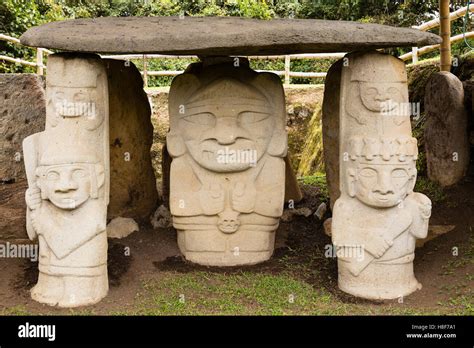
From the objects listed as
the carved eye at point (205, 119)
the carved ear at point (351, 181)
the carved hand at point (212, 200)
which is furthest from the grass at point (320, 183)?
the carved ear at point (351, 181)

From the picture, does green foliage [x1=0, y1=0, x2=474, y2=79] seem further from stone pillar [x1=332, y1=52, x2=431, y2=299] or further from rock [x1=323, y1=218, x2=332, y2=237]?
stone pillar [x1=332, y1=52, x2=431, y2=299]

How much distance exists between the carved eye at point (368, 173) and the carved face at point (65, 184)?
96.3 inches

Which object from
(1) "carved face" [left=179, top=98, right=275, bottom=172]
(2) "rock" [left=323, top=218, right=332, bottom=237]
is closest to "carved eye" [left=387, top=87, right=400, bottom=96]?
(1) "carved face" [left=179, top=98, right=275, bottom=172]

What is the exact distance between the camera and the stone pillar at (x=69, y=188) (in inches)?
218

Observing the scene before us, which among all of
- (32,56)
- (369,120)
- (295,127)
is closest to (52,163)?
(369,120)

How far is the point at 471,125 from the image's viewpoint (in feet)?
26.4

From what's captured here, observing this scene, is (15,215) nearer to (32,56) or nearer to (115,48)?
(115,48)

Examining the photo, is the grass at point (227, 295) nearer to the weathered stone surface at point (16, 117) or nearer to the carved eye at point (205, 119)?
the carved eye at point (205, 119)

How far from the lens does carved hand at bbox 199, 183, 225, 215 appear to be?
21.6 feet

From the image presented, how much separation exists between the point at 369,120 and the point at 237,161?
1.46 meters

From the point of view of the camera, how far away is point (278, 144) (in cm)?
671

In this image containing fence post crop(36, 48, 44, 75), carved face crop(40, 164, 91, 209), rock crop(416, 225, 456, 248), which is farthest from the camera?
fence post crop(36, 48, 44, 75)

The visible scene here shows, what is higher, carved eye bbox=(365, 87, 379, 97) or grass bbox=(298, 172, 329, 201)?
carved eye bbox=(365, 87, 379, 97)

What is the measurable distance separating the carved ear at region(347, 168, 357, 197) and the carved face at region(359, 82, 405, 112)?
588 mm
